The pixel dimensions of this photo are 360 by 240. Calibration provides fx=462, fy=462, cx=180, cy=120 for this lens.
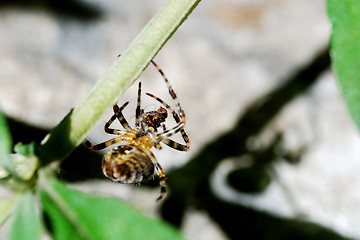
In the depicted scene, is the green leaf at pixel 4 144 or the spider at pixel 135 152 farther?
the spider at pixel 135 152

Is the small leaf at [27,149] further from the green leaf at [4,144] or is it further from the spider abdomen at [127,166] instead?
the spider abdomen at [127,166]

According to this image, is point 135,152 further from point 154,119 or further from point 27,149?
point 27,149

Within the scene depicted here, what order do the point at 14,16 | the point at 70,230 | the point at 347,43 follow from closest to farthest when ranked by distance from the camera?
the point at 70,230
the point at 347,43
the point at 14,16

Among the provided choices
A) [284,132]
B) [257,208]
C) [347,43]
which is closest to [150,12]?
[284,132]

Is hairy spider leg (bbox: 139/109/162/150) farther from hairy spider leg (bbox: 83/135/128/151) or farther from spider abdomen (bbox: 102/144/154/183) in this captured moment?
spider abdomen (bbox: 102/144/154/183)

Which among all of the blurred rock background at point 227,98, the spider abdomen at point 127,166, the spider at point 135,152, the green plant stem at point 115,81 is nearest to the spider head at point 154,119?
the spider at point 135,152

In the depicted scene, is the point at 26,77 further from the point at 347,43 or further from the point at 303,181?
the point at 347,43
